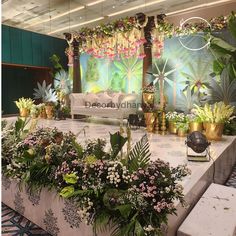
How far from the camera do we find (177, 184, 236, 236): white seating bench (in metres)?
1.53

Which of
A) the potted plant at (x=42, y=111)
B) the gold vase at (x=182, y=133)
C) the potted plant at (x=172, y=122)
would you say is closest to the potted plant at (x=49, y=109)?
the potted plant at (x=42, y=111)

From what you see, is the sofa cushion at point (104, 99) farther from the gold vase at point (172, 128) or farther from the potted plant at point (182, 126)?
the potted plant at point (182, 126)

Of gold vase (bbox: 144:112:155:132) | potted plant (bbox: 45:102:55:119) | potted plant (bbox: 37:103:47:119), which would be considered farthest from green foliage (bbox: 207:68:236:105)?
potted plant (bbox: 37:103:47:119)

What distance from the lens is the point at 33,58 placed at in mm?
10328

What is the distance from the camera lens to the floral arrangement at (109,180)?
1.44 metres

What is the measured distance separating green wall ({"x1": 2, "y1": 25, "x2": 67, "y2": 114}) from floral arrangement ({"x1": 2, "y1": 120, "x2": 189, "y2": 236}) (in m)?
7.77

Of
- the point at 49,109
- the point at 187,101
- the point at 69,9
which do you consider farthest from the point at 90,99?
the point at 187,101

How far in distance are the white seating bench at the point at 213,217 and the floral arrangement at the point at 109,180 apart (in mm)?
207

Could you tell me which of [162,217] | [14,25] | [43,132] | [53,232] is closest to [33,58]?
[14,25]

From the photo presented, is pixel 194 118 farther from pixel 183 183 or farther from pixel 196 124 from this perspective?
pixel 183 183

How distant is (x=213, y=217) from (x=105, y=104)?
6457 mm

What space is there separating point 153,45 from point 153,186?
619cm

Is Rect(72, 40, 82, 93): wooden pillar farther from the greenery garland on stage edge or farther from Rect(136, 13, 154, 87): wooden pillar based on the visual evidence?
Rect(136, 13, 154, 87): wooden pillar

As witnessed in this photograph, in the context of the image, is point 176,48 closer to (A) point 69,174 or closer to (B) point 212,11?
(B) point 212,11
